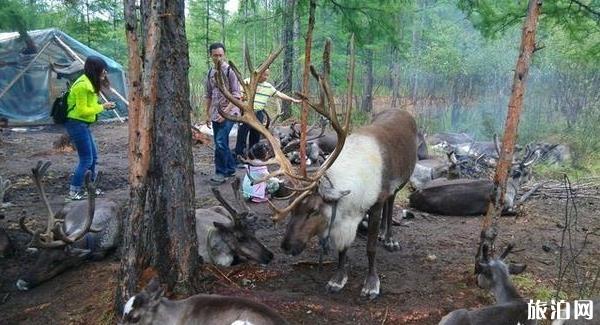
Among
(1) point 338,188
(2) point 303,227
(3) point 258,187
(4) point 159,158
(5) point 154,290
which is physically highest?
(4) point 159,158

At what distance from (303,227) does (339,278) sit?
2.43ft

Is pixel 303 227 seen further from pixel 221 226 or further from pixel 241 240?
pixel 221 226

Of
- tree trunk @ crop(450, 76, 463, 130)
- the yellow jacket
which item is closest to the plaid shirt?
the yellow jacket

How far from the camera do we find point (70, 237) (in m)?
5.41

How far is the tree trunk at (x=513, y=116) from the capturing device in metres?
4.66

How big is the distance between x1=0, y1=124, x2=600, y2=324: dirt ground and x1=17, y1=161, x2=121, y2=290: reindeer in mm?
117

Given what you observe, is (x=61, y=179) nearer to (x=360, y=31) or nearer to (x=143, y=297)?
(x=360, y=31)

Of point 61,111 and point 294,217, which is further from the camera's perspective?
A: point 61,111

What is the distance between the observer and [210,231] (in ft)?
18.4

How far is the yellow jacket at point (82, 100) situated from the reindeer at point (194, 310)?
4.21 meters

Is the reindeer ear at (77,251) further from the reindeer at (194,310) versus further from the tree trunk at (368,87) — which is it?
the tree trunk at (368,87)

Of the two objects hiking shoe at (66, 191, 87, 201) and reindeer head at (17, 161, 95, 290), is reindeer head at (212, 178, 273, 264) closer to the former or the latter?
reindeer head at (17, 161, 95, 290)

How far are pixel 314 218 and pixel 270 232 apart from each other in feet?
6.95

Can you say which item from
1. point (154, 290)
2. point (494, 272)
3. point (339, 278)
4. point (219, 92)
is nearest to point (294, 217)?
point (339, 278)
